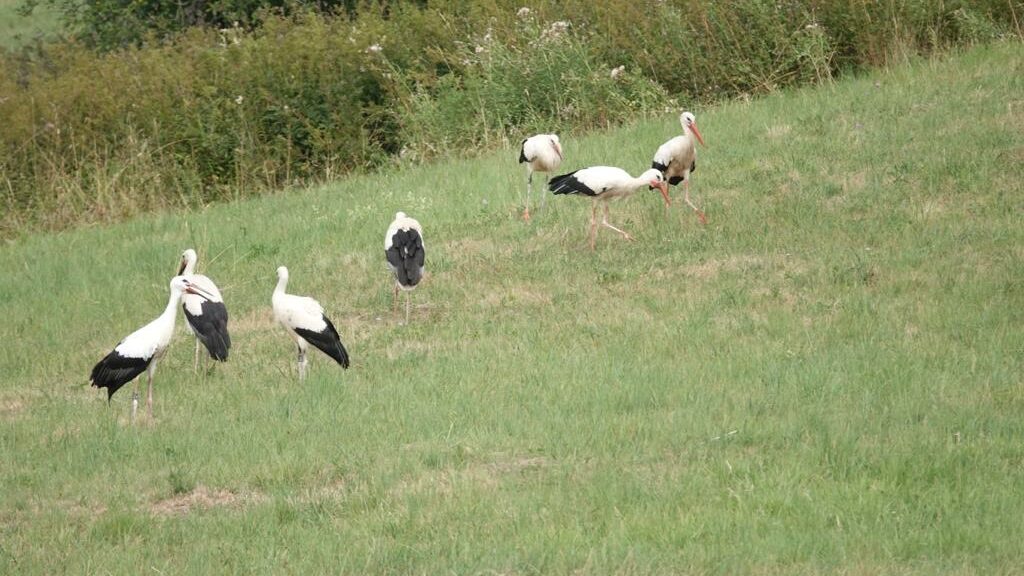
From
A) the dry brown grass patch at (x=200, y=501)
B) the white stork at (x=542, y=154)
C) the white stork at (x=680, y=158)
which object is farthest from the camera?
the white stork at (x=542, y=154)

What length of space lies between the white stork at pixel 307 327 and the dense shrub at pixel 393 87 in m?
8.04

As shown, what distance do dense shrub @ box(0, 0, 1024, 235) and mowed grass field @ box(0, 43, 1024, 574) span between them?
61.2 inches

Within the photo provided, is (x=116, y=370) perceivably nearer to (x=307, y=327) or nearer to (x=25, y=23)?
(x=307, y=327)

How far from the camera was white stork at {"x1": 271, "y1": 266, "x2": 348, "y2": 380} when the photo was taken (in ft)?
32.4

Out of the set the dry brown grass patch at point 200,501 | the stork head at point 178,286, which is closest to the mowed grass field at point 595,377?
the dry brown grass patch at point 200,501

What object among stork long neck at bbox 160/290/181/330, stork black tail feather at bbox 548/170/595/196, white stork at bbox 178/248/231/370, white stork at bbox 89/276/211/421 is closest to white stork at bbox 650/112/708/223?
stork black tail feather at bbox 548/170/595/196

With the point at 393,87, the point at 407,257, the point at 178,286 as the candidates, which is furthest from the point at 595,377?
the point at 393,87

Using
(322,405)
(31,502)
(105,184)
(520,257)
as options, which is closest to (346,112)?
(105,184)

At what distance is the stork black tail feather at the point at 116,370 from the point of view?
30.5 feet

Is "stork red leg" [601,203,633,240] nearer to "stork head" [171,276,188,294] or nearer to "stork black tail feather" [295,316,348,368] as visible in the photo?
"stork black tail feather" [295,316,348,368]

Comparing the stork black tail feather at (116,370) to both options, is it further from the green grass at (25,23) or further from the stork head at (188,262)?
the green grass at (25,23)

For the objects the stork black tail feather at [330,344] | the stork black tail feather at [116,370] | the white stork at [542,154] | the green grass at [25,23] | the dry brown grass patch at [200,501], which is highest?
the green grass at [25,23]

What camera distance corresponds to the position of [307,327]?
32.7 feet

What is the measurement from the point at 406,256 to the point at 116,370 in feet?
8.90
